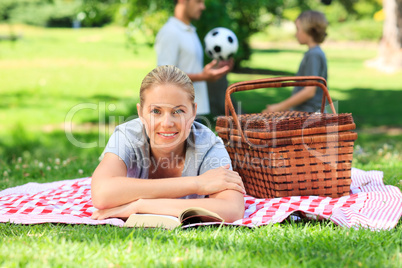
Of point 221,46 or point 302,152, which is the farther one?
point 221,46

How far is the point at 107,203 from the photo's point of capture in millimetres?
2828

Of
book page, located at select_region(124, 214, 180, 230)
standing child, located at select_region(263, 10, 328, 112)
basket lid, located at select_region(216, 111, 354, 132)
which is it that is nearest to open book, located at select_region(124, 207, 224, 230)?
book page, located at select_region(124, 214, 180, 230)

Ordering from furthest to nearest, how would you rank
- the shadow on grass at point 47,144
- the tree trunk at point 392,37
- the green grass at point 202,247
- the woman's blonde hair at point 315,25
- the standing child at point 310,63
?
the tree trunk at point 392,37, the shadow on grass at point 47,144, the woman's blonde hair at point 315,25, the standing child at point 310,63, the green grass at point 202,247

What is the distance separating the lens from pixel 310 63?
4.66 meters

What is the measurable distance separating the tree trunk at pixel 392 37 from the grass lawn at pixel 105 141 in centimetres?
87

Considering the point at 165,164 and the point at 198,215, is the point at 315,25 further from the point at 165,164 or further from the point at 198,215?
the point at 198,215

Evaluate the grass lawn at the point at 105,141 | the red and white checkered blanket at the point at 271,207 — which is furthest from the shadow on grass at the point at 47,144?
the red and white checkered blanket at the point at 271,207

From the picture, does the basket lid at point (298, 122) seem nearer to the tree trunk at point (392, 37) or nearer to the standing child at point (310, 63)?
the standing child at point (310, 63)

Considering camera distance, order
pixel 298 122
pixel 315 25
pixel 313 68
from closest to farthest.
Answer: pixel 298 122, pixel 313 68, pixel 315 25

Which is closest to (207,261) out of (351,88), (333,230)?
(333,230)

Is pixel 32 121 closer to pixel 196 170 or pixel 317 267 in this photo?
pixel 196 170

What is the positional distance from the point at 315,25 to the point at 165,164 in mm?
2488

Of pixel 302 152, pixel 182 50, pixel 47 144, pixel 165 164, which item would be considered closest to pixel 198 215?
pixel 165 164

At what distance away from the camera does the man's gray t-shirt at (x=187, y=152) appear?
3104mm
